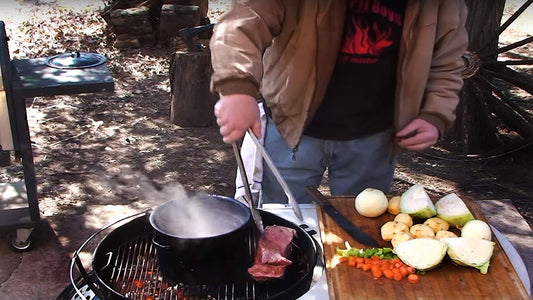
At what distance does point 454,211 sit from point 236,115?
2.66 ft

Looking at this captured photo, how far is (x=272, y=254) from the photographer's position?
169 centimetres

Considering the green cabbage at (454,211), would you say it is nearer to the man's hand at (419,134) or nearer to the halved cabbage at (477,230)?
the halved cabbage at (477,230)

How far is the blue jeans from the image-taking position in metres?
2.27

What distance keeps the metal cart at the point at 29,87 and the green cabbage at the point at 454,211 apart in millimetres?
1907

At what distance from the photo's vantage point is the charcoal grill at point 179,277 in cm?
165

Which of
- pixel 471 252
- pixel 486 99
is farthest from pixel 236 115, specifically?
pixel 486 99

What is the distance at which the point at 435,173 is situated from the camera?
4762mm

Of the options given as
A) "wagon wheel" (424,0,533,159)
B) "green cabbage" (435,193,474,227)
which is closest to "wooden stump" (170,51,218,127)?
"wagon wheel" (424,0,533,159)

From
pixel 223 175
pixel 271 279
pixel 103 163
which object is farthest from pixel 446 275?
pixel 103 163

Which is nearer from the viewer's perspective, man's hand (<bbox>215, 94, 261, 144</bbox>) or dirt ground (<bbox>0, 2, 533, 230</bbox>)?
man's hand (<bbox>215, 94, 261, 144</bbox>)

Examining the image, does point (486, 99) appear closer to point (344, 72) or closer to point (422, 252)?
point (344, 72)

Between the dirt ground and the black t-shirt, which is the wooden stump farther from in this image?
the black t-shirt

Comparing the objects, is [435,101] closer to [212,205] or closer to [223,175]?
[212,205]

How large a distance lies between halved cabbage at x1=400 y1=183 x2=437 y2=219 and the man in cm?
22
